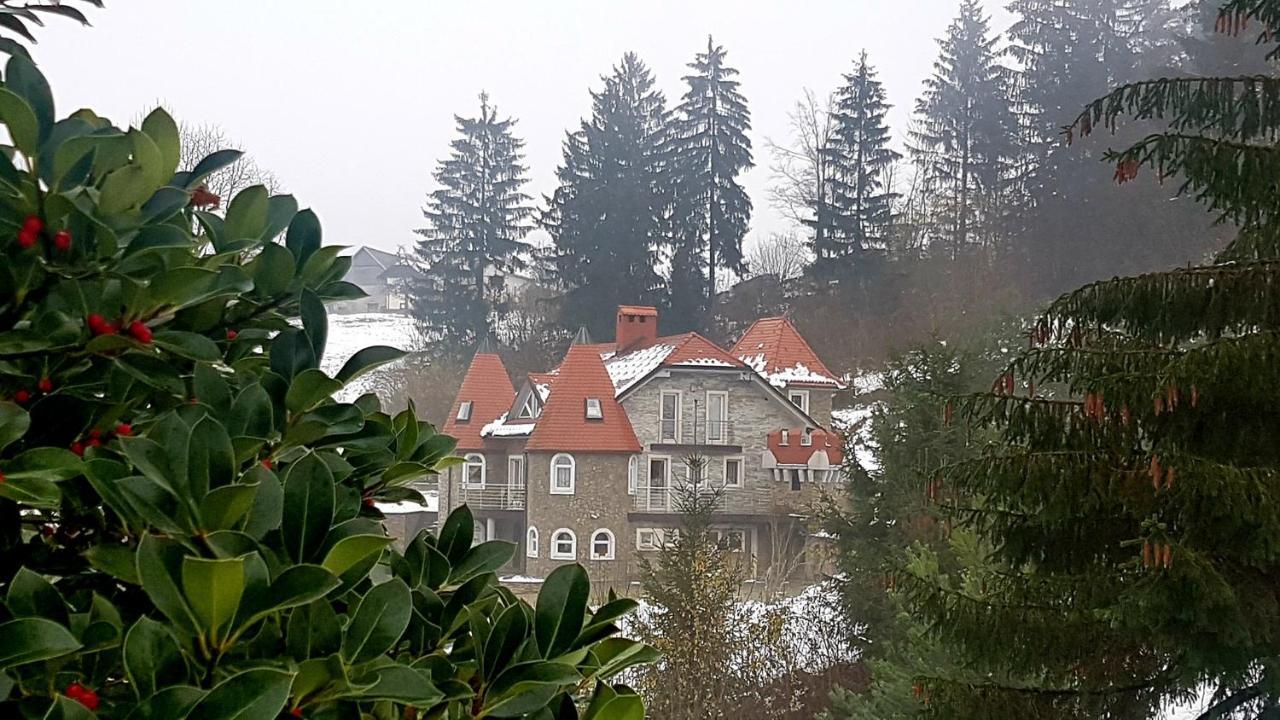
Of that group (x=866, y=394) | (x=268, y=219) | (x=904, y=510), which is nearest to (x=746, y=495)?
(x=866, y=394)

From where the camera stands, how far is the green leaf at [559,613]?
490mm

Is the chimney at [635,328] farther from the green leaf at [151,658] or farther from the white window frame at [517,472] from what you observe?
the green leaf at [151,658]

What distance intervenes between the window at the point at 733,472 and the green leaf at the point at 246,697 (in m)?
13.8

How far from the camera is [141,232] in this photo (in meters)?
0.46

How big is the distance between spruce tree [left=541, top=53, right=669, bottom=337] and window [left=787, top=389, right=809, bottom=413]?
460 cm

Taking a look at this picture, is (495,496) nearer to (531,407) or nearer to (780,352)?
(531,407)

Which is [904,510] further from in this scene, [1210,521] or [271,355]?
[271,355]

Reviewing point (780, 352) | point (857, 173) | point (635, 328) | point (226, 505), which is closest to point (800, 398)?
point (780, 352)

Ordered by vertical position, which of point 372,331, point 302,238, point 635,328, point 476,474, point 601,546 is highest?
point 372,331

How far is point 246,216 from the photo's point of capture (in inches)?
20.8

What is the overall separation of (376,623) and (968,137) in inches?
791

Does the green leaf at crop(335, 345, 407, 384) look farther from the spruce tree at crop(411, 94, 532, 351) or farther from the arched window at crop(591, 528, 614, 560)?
the spruce tree at crop(411, 94, 532, 351)

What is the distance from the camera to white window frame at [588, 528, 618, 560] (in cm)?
1353

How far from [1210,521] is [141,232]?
2.47 m
